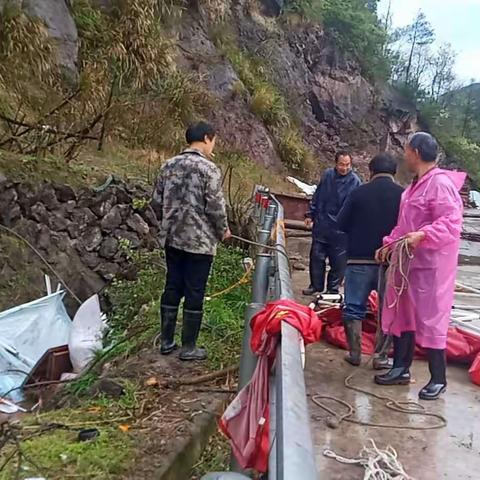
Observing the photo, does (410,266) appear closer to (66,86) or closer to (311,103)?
(66,86)

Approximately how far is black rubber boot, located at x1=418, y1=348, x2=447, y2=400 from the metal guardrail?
1.36 metres

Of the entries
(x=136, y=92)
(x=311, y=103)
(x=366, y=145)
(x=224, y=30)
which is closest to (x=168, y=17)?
(x=224, y=30)

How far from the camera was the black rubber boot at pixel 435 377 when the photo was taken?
4125 millimetres

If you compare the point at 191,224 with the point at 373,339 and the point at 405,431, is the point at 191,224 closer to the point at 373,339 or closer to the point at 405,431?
the point at 373,339

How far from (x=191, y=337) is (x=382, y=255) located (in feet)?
4.99

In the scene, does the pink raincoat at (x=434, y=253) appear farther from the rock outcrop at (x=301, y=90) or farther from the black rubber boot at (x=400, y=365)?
the rock outcrop at (x=301, y=90)

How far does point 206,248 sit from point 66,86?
7.39 metres

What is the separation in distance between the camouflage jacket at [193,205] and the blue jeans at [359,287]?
1.04 meters

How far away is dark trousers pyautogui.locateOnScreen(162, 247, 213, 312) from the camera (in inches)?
182

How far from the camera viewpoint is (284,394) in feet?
5.11

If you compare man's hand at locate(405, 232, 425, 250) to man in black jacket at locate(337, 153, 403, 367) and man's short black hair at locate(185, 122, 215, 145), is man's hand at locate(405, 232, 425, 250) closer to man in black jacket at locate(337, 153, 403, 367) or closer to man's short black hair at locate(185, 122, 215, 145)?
man in black jacket at locate(337, 153, 403, 367)

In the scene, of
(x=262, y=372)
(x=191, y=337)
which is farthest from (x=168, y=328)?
(x=262, y=372)

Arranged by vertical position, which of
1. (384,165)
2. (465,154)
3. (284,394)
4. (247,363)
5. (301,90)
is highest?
(301,90)

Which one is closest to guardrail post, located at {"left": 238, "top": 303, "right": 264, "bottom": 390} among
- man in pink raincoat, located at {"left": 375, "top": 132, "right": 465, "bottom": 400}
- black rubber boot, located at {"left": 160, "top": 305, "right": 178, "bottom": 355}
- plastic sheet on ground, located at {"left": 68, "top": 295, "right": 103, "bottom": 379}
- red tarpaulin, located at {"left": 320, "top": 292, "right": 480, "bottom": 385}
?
man in pink raincoat, located at {"left": 375, "top": 132, "right": 465, "bottom": 400}
